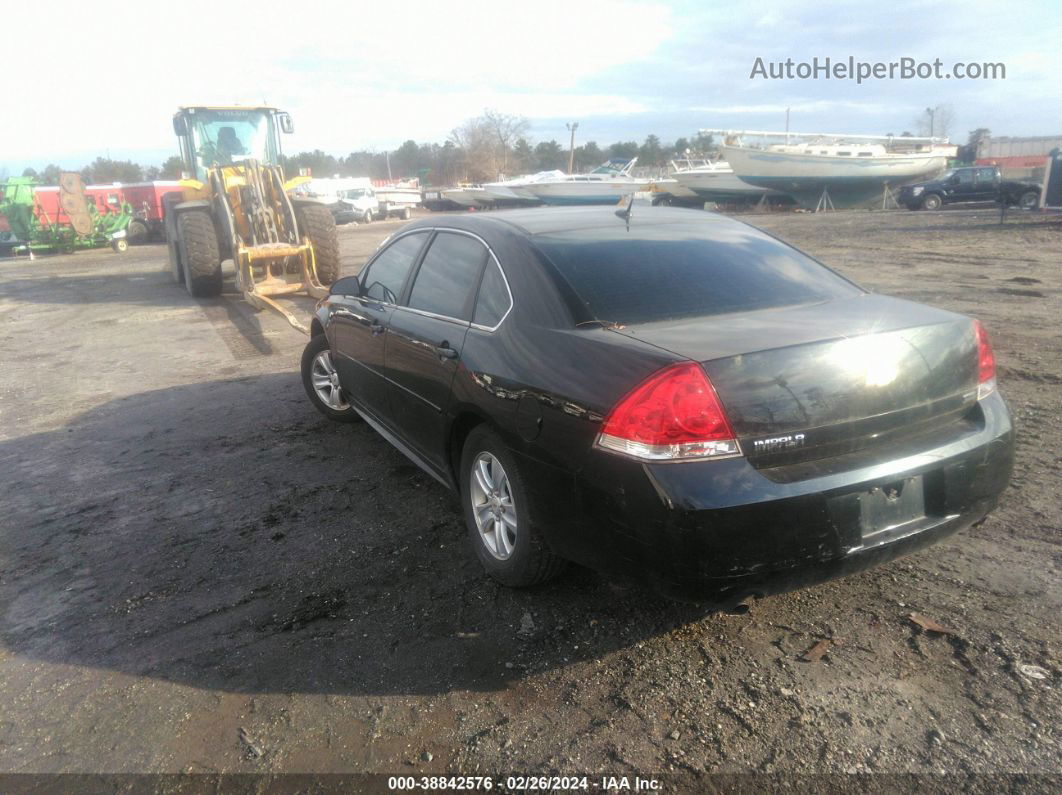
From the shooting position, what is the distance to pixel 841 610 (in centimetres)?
321

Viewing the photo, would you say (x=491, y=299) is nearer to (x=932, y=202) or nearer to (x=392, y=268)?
(x=392, y=268)

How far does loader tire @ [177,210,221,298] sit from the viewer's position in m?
12.4

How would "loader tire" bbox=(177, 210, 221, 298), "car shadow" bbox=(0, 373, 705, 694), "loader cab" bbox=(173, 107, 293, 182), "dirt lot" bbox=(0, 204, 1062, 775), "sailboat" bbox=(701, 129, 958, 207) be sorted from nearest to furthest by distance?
1. "dirt lot" bbox=(0, 204, 1062, 775)
2. "car shadow" bbox=(0, 373, 705, 694)
3. "loader tire" bbox=(177, 210, 221, 298)
4. "loader cab" bbox=(173, 107, 293, 182)
5. "sailboat" bbox=(701, 129, 958, 207)

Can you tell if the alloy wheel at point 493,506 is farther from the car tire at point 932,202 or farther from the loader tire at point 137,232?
the car tire at point 932,202

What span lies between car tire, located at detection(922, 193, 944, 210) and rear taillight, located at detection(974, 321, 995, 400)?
109 ft

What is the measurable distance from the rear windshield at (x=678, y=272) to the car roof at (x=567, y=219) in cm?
8

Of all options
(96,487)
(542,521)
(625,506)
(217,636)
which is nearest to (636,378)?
(625,506)

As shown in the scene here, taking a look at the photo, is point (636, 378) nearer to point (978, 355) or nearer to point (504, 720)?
point (504, 720)

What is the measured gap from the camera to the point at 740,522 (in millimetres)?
2561

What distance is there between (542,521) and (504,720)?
2.43 feet

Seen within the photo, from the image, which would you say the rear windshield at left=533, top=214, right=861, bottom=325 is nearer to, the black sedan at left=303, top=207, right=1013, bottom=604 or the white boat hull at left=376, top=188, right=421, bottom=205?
the black sedan at left=303, top=207, right=1013, bottom=604

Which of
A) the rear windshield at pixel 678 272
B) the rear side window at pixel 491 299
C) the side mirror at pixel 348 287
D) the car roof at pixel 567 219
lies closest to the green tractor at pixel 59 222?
the side mirror at pixel 348 287

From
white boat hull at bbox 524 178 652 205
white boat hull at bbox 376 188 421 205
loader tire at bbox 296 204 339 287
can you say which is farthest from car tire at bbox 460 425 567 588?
white boat hull at bbox 376 188 421 205

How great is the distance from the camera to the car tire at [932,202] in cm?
3200
